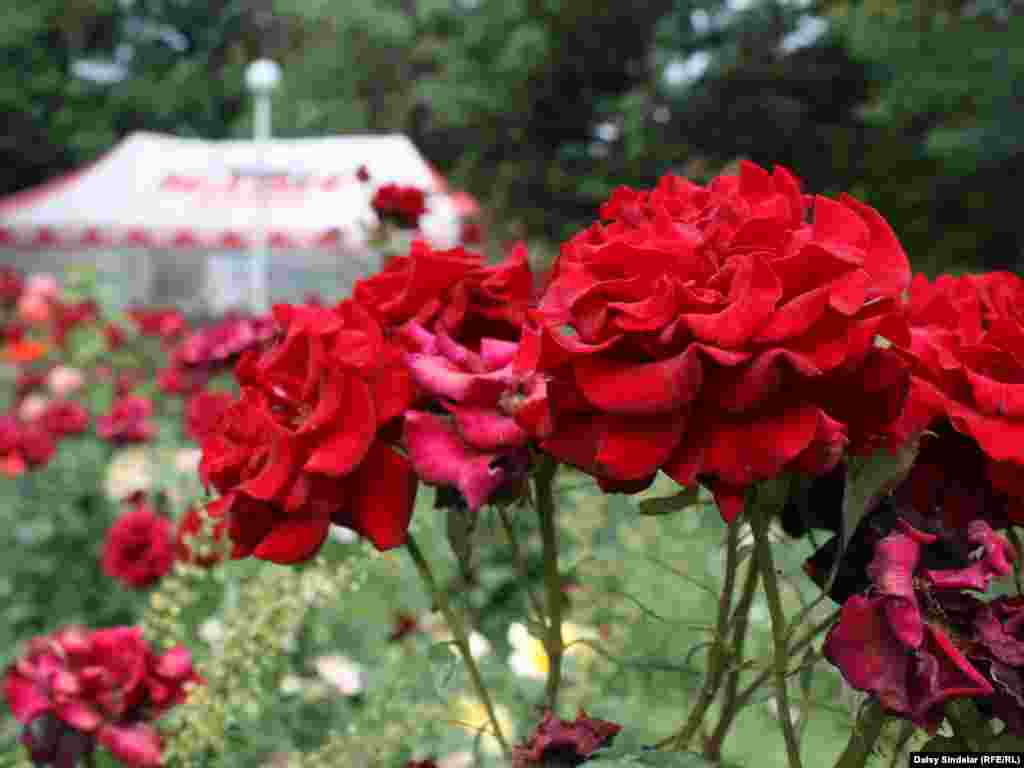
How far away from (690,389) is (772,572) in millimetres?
114

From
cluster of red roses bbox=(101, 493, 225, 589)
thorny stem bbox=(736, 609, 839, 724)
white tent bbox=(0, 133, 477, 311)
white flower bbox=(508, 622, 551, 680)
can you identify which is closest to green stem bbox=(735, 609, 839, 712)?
thorny stem bbox=(736, 609, 839, 724)

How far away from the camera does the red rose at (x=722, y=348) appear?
404mm

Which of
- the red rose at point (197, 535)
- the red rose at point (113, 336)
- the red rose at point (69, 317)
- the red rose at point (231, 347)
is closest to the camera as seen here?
the red rose at point (197, 535)

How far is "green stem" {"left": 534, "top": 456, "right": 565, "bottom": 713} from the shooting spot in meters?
0.54

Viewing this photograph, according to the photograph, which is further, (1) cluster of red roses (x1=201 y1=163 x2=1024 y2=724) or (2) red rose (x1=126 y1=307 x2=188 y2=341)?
(2) red rose (x1=126 y1=307 x2=188 y2=341)

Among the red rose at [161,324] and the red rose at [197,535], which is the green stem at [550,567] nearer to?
the red rose at [197,535]

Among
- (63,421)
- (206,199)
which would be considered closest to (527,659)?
(63,421)

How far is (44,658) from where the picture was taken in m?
0.80

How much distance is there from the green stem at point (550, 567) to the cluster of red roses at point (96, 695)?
324 mm

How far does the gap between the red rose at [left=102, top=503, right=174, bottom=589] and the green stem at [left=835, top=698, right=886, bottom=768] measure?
1.15 metres

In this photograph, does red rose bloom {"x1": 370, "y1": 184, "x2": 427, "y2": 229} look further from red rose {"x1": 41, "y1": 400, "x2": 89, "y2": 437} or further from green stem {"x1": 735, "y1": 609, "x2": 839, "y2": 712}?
red rose {"x1": 41, "y1": 400, "x2": 89, "y2": 437}

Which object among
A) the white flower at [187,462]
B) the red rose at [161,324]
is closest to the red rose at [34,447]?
the white flower at [187,462]

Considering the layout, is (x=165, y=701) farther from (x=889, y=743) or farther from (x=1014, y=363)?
(x=1014, y=363)

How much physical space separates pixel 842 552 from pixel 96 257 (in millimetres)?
12102
